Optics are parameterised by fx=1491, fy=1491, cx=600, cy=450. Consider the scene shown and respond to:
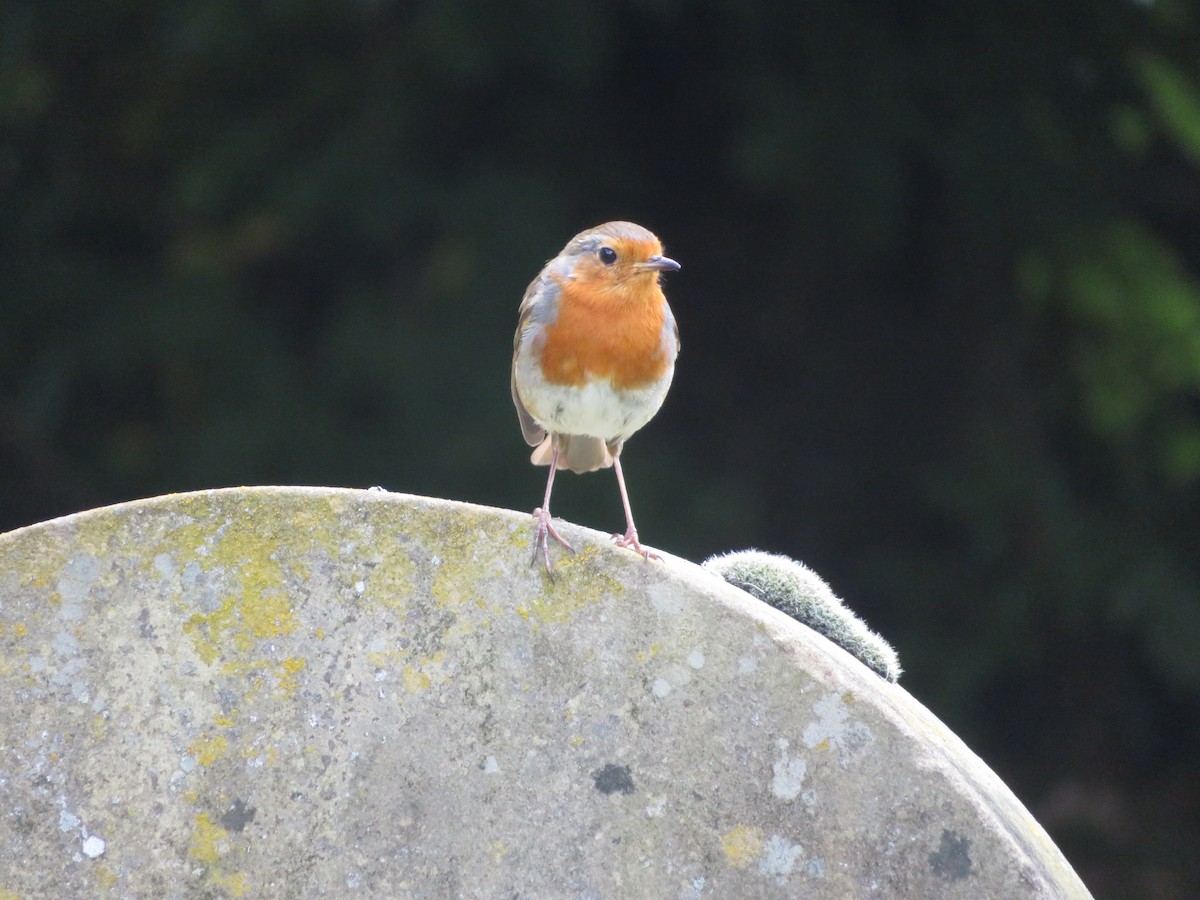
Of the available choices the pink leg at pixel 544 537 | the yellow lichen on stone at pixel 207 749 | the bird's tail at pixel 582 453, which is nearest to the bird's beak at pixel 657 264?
the bird's tail at pixel 582 453

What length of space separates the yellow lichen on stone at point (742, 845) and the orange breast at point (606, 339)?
3.80 feet

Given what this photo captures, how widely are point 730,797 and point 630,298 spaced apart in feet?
4.19

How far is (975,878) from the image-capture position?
225cm

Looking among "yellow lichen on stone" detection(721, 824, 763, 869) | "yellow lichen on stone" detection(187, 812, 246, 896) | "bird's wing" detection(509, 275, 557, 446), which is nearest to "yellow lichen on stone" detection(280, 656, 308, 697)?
"yellow lichen on stone" detection(187, 812, 246, 896)

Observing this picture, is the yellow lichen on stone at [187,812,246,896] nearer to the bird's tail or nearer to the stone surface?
the stone surface

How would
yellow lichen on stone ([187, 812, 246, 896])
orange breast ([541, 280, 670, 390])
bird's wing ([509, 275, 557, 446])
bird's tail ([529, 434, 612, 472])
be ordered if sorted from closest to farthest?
yellow lichen on stone ([187, 812, 246, 896]) → orange breast ([541, 280, 670, 390]) → bird's wing ([509, 275, 557, 446]) → bird's tail ([529, 434, 612, 472])

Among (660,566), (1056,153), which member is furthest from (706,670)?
(1056,153)

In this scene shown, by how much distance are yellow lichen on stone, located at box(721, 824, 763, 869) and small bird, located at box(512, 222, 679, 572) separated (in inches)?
37.8

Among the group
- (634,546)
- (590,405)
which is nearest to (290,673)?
(634,546)

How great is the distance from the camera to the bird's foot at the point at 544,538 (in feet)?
7.92

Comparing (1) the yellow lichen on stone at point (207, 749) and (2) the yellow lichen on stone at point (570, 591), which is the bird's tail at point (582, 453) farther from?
(1) the yellow lichen on stone at point (207, 749)

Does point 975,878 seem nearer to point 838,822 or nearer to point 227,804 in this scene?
point 838,822

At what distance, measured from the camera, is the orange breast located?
317 cm

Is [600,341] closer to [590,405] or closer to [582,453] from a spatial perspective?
[590,405]
